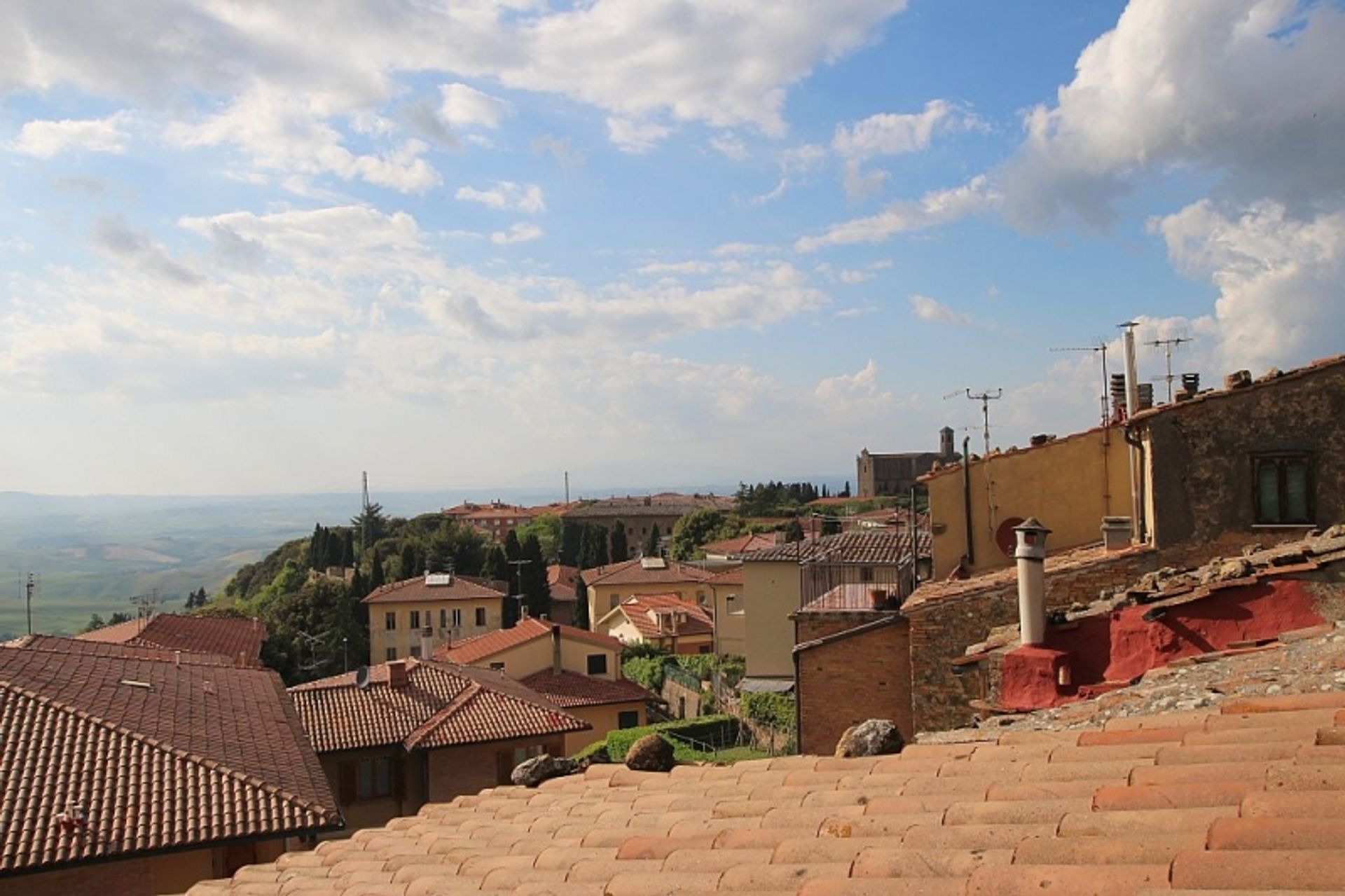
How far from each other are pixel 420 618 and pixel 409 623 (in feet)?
2.21

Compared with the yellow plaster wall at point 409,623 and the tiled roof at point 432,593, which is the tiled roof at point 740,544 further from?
the yellow plaster wall at point 409,623

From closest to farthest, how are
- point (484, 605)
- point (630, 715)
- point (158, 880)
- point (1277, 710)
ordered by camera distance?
point (1277, 710)
point (158, 880)
point (630, 715)
point (484, 605)

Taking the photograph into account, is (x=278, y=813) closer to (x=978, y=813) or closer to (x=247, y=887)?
(x=247, y=887)

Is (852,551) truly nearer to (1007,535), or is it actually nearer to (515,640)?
(1007,535)

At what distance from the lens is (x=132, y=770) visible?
13.4 m

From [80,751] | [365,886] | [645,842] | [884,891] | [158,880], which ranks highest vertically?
[884,891]

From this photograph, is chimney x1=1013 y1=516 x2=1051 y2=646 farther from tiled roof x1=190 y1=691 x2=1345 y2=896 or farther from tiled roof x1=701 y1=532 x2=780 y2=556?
tiled roof x1=701 y1=532 x2=780 y2=556

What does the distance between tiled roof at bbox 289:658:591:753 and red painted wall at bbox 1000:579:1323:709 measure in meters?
15.6

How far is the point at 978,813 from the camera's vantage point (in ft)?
12.3

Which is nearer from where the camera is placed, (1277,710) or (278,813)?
(1277,710)

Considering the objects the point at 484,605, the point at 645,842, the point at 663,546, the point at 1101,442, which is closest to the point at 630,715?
the point at 1101,442

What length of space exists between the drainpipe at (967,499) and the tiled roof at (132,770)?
11.4 metres

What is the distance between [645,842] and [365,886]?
1.91 metres

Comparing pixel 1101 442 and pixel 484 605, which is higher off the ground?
pixel 1101 442
